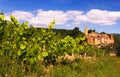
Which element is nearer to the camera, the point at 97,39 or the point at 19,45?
the point at 19,45

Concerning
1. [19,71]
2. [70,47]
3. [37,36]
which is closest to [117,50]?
[70,47]

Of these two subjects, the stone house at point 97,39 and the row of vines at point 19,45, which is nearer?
the row of vines at point 19,45

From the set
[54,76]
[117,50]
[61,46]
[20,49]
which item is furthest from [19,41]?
[117,50]

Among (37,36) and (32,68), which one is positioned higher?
(37,36)

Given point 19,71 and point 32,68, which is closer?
point 19,71

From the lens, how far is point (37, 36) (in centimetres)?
933

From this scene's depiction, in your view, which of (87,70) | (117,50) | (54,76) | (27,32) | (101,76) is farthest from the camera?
(117,50)

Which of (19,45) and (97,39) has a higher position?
(97,39)

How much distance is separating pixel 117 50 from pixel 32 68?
25.2 m

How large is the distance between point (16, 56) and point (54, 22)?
10.1 ft

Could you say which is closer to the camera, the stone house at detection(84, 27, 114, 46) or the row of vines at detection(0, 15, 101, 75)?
the row of vines at detection(0, 15, 101, 75)

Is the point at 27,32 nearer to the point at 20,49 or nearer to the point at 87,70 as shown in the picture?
the point at 20,49

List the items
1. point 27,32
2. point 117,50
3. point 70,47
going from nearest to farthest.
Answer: point 27,32, point 70,47, point 117,50

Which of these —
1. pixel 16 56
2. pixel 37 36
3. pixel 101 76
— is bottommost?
pixel 101 76
